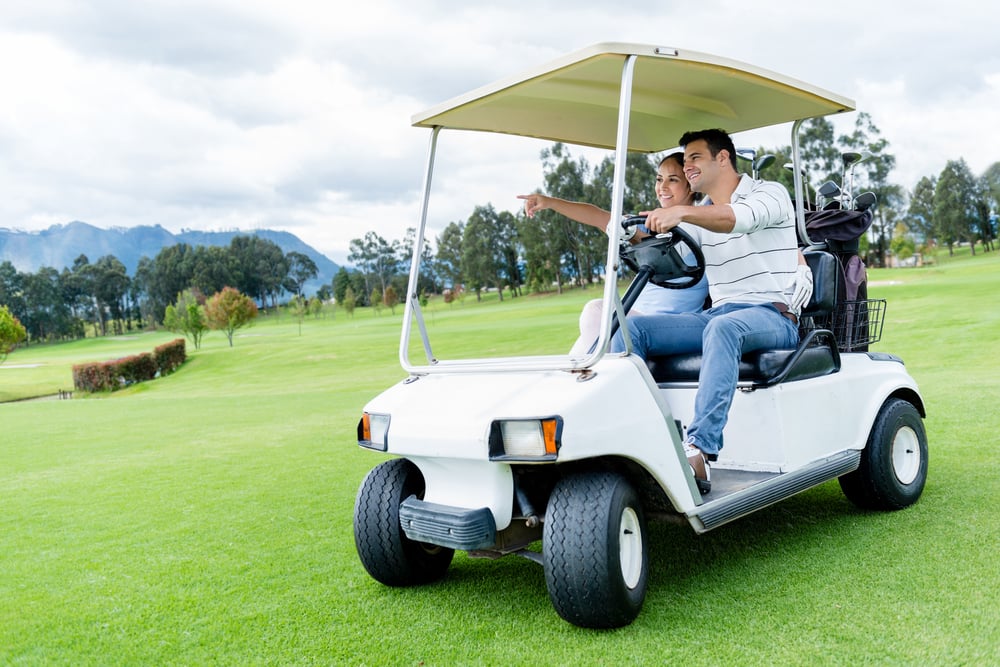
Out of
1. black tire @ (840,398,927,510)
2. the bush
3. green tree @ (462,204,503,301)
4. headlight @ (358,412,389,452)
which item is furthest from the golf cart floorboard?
green tree @ (462,204,503,301)

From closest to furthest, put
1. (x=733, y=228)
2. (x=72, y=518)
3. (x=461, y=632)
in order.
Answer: (x=461, y=632)
(x=733, y=228)
(x=72, y=518)

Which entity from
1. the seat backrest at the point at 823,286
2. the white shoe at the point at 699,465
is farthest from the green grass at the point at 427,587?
the seat backrest at the point at 823,286

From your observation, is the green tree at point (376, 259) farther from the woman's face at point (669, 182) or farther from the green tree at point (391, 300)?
the woman's face at point (669, 182)

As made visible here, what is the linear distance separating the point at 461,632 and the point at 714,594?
38.0 inches

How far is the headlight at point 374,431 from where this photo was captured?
10.2ft

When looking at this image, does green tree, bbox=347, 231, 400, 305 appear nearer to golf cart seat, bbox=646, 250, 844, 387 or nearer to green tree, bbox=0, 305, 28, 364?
green tree, bbox=0, 305, 28, 364

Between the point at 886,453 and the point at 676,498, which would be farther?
the point at 886,453

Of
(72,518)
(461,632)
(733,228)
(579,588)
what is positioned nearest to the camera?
(579,588)

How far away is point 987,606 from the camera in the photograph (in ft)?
9.07

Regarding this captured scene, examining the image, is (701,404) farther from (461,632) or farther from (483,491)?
(461,632)

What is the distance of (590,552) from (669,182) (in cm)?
218

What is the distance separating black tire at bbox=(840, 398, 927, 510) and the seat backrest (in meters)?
0.62

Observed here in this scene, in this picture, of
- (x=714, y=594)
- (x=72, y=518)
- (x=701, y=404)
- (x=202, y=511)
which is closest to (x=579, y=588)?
(x=714, y=594)

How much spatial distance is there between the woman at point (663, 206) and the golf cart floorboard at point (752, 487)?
3.13 feet
